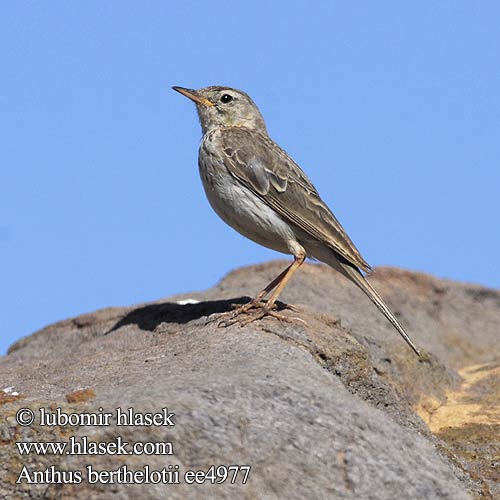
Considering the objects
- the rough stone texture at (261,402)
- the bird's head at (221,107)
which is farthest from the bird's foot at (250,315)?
the bird's head at (221,107)

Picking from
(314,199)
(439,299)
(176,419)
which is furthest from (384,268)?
(176,419)

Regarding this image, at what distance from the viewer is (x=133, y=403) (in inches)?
265

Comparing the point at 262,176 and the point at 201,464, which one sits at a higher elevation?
the point at 262,176

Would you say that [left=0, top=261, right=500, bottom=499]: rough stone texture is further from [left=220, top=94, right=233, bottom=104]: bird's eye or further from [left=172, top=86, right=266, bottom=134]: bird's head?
[left=220, top=94, right=233, bottom=104]: bird's eye

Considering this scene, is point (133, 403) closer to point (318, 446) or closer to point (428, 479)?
point (318, 446)

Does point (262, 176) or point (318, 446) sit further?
point (262, 176)

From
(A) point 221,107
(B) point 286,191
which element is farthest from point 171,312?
(A) point 221,107

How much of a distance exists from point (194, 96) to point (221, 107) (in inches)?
12.8

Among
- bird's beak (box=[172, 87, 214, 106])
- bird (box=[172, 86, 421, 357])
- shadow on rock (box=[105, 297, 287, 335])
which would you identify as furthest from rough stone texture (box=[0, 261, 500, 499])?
bird's beak (box=[172, 87, 214, 106])

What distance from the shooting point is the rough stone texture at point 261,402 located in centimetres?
650

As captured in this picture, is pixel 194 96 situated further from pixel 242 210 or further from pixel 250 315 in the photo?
pixel 250 315

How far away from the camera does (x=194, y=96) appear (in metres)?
11.6

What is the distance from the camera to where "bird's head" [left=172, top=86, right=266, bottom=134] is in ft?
38.0

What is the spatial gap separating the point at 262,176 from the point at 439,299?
24.1 feet
